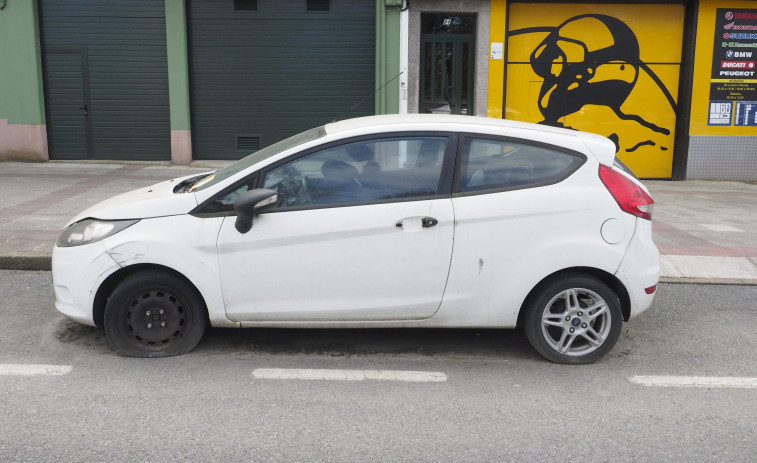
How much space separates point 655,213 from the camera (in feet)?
33.6

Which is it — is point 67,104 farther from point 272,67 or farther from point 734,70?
point 734,70

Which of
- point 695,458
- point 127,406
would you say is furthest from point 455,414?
point 127,406

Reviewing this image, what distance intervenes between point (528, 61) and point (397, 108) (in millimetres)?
2473

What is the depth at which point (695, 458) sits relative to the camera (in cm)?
374

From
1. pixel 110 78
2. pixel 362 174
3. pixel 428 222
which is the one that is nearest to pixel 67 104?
pixel 110 78

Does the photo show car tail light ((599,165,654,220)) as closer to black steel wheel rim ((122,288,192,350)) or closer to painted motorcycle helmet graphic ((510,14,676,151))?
black steel wheel rim ((122,288,192,350))

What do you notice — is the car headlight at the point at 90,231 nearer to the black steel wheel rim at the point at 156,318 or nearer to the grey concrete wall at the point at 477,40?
the black steel wheel rim at the point at 156,318

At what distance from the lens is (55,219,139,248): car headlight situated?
4902mm

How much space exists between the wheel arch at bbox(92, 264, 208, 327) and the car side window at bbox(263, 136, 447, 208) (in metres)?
0.81

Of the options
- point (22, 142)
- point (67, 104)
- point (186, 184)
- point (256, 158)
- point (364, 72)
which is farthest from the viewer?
point (67, 104)

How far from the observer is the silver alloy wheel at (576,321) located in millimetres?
4934

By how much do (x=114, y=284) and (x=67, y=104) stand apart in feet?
34.1

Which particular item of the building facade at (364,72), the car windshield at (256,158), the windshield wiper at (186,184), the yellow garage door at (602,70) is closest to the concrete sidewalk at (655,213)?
the building facade at (364,72)

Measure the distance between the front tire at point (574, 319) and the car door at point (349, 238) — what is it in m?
0.68
